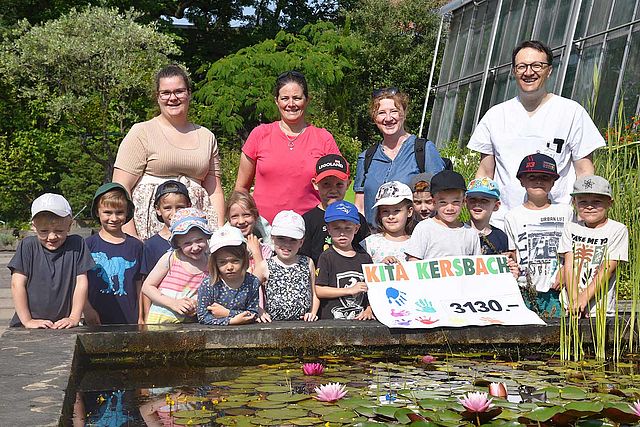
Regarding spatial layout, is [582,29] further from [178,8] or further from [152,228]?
[178,8]

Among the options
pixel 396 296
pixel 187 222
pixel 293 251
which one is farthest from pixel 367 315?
pixel 187 222

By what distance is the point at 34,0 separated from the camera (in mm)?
28016

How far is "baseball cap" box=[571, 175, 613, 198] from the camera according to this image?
5129mm

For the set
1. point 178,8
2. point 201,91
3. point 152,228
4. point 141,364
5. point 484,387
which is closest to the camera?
point 484,387

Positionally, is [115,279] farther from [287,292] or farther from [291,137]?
[291,137]

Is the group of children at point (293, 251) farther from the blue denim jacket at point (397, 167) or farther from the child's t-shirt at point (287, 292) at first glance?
the blue denim jacket at point (397, 167)

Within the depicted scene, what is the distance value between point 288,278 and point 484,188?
1236mm

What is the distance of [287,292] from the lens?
5461 millimetres

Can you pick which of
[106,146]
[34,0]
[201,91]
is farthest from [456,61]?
[34,0]

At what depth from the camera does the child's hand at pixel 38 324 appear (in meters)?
4.85

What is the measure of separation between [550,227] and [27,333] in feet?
9.40

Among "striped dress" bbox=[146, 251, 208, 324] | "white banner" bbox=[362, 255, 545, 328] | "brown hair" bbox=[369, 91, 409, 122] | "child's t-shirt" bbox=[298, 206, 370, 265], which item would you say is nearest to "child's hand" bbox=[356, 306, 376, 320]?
"white banner" bbox=[362, 255, 545, 328]

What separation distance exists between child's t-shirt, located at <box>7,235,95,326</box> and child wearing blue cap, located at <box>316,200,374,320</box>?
131 cm

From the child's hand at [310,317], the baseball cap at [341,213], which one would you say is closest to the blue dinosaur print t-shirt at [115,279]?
the child's hand at [310,317]
